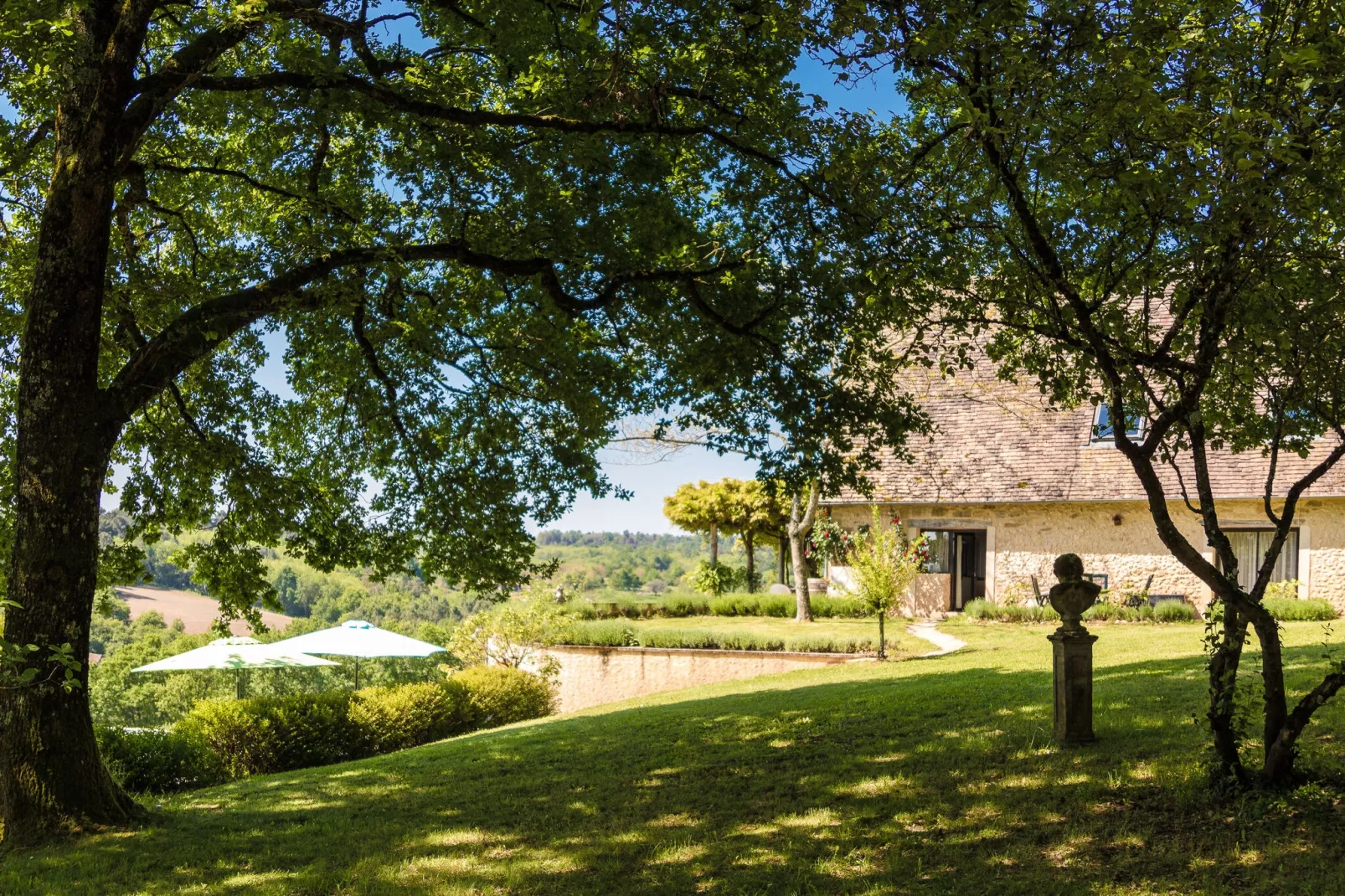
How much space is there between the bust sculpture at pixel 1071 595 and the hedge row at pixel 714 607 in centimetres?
1732

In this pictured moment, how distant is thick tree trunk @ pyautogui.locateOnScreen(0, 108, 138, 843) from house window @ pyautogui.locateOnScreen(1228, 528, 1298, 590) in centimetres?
2172

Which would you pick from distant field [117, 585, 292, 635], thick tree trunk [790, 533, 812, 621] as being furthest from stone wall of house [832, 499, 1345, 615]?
distant field [117, 585, 292, 635]

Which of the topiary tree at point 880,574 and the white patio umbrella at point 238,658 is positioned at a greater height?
the topiary tree at point 880,574

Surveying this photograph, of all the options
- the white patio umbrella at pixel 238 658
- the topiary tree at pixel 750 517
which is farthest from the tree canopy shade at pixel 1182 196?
the topiary tree at pixel 750 517

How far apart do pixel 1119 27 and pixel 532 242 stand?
6.49 metres

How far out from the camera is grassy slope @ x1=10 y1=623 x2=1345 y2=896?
20.6ft

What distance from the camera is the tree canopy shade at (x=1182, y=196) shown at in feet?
18.7

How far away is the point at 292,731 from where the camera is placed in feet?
50.2

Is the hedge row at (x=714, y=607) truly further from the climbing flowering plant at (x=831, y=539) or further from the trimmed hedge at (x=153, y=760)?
the trimmed hedge at (x=153, y=760)

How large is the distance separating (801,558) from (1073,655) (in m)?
A: 16.9

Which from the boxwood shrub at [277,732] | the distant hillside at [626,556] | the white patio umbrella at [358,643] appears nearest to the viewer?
the boxwood shrub at [277,732]

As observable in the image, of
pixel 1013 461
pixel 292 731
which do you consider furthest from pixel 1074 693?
pixel 1013 461

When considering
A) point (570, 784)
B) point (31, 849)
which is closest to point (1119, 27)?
point (570, 784)

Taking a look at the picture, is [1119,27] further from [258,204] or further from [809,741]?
[258,204]
